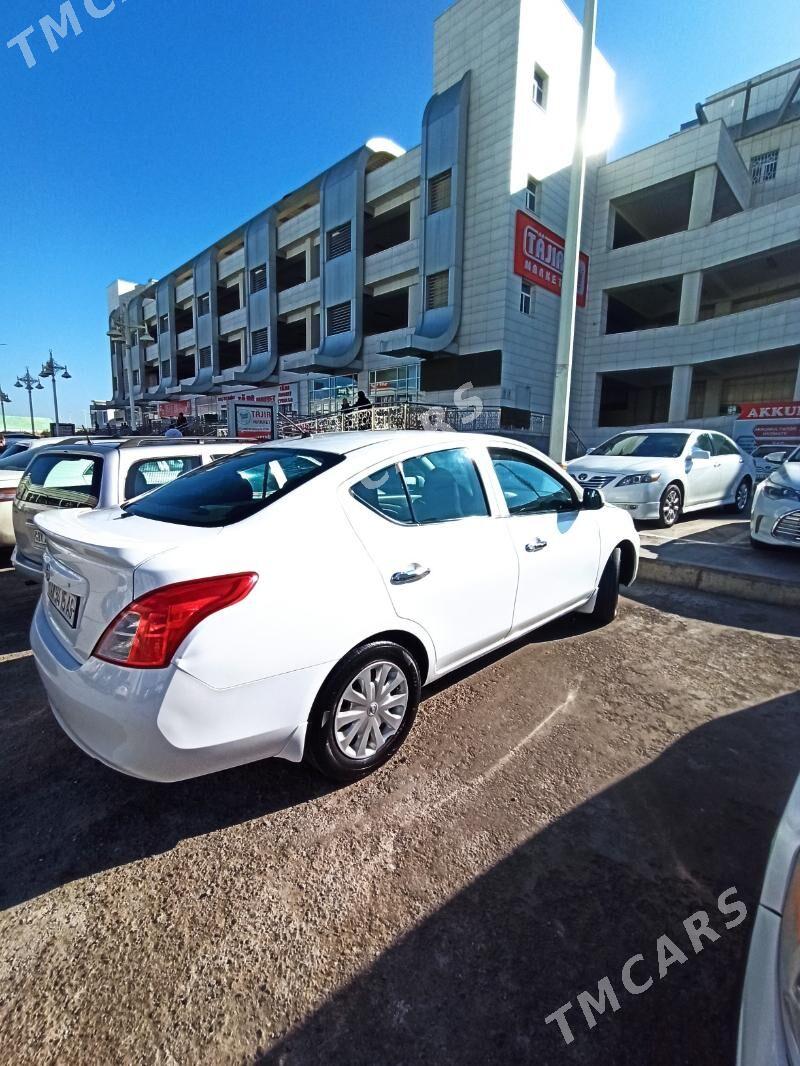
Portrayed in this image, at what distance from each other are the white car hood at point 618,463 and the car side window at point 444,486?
5597mm

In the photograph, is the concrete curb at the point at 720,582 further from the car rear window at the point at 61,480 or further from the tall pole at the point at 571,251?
the car rear window at the point at 61,480

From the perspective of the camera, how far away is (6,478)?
614cm

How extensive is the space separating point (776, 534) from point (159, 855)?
22.1 ft

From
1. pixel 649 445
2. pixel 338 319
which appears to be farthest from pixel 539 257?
pixel 649 445

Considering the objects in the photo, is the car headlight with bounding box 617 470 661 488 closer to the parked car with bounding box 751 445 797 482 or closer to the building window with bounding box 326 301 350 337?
the parked car with bounding box 751 445 797 482

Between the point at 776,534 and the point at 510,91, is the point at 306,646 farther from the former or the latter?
the point at 510,91

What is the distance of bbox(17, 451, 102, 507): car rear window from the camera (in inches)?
170

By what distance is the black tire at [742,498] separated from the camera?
374 inches

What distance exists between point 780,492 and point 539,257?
21.3m

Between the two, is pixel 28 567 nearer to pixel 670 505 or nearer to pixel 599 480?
pixel 599 480

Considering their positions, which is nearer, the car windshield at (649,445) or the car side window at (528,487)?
the car side window at (528,487)

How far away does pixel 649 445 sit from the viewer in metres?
8.69

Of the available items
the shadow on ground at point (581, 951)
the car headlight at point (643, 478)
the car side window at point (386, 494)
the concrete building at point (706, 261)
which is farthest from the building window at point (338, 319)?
the shadow on ground at point (581, 951)

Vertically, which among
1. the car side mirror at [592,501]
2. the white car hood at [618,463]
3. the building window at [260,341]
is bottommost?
the car side mirror at [592,501]
